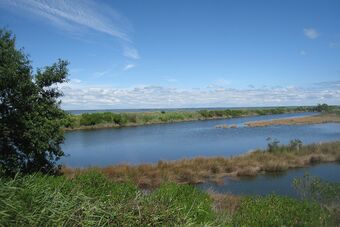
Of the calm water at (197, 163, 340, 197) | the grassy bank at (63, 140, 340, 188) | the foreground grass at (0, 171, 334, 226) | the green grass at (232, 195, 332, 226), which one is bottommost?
the calm water at (197, 163, 340, 197)

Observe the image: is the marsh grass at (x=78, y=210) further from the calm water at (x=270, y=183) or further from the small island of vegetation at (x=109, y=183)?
the calm water at (x=270, y=183)

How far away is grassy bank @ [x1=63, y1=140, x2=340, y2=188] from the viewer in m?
22.8

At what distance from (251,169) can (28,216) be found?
21983mm

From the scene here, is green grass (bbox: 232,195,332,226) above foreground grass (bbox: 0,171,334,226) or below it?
below

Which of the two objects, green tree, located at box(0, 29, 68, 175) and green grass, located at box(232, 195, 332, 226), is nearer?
green grass, located at box(232, 195, 332, 226)

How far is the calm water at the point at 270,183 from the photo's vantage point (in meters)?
20.7

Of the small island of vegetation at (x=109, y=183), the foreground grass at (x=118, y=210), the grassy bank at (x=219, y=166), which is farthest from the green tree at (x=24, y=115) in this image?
the foreground grass at (x=118, y=210)

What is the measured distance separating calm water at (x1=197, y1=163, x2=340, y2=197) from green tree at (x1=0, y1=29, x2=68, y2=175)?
9.41 m

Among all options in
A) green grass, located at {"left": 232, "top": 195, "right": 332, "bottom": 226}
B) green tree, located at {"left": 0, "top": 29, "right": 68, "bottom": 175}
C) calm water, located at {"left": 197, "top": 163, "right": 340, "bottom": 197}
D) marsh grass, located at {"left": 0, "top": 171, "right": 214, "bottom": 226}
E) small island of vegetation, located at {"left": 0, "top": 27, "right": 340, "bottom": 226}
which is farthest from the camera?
calm water, located at {"left": 197, "top": 163, "right": 340, "bottom": 197}

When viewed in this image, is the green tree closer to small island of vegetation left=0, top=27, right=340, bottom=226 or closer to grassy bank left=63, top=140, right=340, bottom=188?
small island of vegetation left=0, top=27, right=340, bottom=226

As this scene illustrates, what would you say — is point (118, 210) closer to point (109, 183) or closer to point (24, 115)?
point (109, 183)

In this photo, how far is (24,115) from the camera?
1508cm

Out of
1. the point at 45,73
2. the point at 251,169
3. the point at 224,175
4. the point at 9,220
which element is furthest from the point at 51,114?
the point at 251,169

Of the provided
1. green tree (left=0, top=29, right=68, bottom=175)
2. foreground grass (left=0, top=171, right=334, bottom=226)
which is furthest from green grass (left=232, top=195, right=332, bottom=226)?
green tree (left=0, top=29, right=68, bottom=175)
